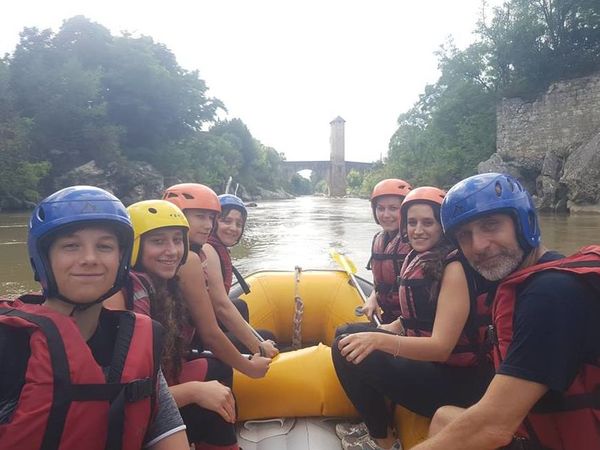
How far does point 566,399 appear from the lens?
127 cm

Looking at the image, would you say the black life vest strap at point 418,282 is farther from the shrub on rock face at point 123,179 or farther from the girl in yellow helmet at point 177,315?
the shrub on rock face at point 123,179

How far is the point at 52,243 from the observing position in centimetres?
141

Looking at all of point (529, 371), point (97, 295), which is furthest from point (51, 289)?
point (529, 371)

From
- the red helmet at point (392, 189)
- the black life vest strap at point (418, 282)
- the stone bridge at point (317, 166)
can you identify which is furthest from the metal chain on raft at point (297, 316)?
the stone bridge at point (317, 166)

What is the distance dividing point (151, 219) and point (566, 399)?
1.76 meters

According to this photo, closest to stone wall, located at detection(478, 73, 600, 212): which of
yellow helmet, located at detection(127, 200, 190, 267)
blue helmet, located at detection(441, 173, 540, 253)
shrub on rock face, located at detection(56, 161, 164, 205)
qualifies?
blue helmet, located at detection(441, 173, 540, 253)

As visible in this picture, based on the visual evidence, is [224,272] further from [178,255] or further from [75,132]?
[75,132]

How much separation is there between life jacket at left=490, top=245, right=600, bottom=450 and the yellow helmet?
1.41 metres

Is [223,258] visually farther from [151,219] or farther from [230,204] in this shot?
[151,219]

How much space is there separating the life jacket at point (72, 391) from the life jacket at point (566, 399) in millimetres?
1138

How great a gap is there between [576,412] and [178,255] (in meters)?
1.66

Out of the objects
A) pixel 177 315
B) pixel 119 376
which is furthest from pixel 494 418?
pixel 177 315

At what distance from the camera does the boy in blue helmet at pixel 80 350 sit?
3.98ft

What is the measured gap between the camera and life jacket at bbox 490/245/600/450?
1.24m
